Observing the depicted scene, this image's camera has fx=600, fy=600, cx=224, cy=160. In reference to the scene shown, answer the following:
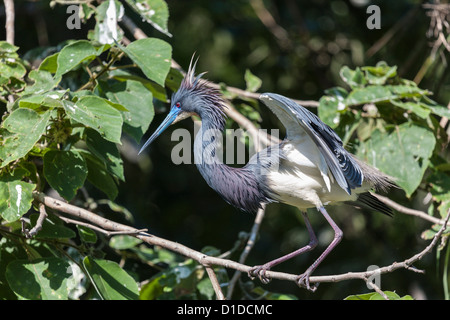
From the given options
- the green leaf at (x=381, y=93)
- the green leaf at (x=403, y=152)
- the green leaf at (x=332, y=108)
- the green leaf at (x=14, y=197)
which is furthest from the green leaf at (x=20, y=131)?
the green leaf at (x=403, y=152)

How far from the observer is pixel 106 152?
9.75ft

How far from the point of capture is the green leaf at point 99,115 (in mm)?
2604

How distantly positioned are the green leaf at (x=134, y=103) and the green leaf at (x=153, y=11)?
0.51 metres

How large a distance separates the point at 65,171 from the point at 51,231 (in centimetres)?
30

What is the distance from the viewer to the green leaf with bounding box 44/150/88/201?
284 cm

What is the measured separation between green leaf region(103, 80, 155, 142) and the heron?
8.7 inches

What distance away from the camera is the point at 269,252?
20.2ft

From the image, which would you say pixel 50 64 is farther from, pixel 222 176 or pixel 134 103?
pixel 222 176

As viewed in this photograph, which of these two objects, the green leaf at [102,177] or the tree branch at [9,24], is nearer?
the green leaf at [102,177]

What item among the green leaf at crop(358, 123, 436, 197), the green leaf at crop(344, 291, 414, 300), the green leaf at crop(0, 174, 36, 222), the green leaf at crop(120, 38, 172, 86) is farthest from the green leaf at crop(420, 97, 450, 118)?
the green leaf at crop(0, 174, 36, 222)

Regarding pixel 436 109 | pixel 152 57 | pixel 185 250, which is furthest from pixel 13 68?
pixel 436 109

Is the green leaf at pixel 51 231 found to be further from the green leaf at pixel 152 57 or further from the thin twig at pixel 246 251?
the thin twig at pixel 246 251

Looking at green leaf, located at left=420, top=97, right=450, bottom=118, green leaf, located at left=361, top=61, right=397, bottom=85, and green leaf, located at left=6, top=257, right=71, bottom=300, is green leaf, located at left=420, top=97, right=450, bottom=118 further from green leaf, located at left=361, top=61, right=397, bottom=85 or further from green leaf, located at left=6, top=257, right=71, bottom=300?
green leaf, located at left=6, top=257, right=71, bottom=300

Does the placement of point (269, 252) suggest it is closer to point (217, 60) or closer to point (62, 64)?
point (217, 60)
